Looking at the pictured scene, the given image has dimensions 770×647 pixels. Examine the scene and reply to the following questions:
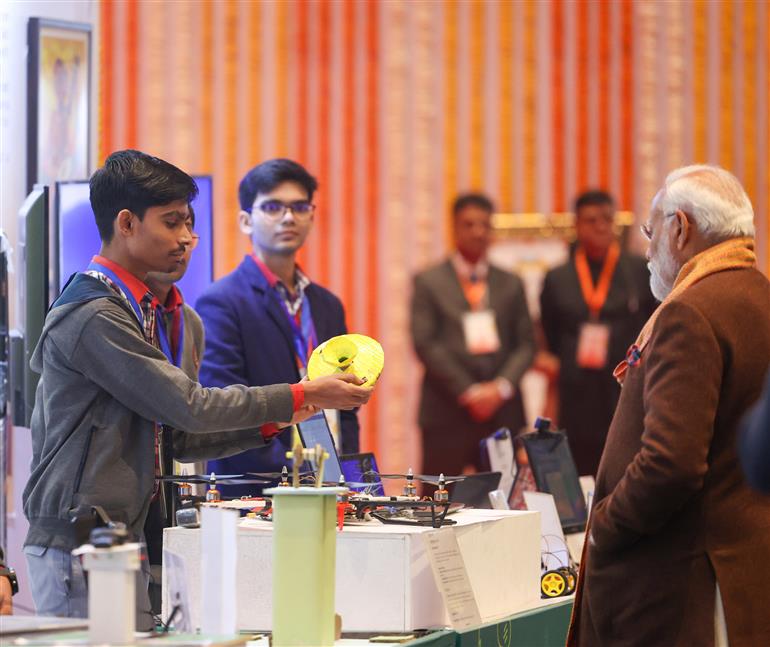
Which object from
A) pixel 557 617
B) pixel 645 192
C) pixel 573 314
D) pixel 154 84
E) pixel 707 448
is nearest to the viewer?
pixel 707 448

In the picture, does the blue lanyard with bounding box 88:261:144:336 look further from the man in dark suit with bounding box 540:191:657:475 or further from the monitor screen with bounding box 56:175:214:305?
the man in dark suit with bounding box 540:191:657:475

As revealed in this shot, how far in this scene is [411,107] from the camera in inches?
288

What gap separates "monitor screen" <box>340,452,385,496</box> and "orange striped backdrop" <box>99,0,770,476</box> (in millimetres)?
3975

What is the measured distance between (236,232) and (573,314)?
188cm

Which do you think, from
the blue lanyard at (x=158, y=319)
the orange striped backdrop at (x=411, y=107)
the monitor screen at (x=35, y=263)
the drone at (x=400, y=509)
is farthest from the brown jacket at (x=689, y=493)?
the orange striped backdrop at (x=411, y=107)

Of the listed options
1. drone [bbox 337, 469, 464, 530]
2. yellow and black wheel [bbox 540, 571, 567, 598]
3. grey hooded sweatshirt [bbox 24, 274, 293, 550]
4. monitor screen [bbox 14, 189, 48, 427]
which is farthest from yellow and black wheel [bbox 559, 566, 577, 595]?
monitor screen [bbox 14, 189, 48, 427]

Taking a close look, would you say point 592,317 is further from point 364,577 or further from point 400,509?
point 364,577

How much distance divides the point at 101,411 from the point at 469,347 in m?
4.06

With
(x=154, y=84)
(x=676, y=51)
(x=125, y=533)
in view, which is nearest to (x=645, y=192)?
(x=676, y=51)

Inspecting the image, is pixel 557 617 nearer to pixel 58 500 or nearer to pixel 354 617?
pixel 354 617

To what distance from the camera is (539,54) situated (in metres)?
7.49

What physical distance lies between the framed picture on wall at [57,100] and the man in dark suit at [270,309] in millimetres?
573

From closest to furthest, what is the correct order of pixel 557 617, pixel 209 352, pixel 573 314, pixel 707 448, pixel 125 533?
pixel 125 533, pixel 707 448, pixel 557 617, pixel 209 352, pixel 573 314

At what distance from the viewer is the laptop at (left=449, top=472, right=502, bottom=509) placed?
311cm
